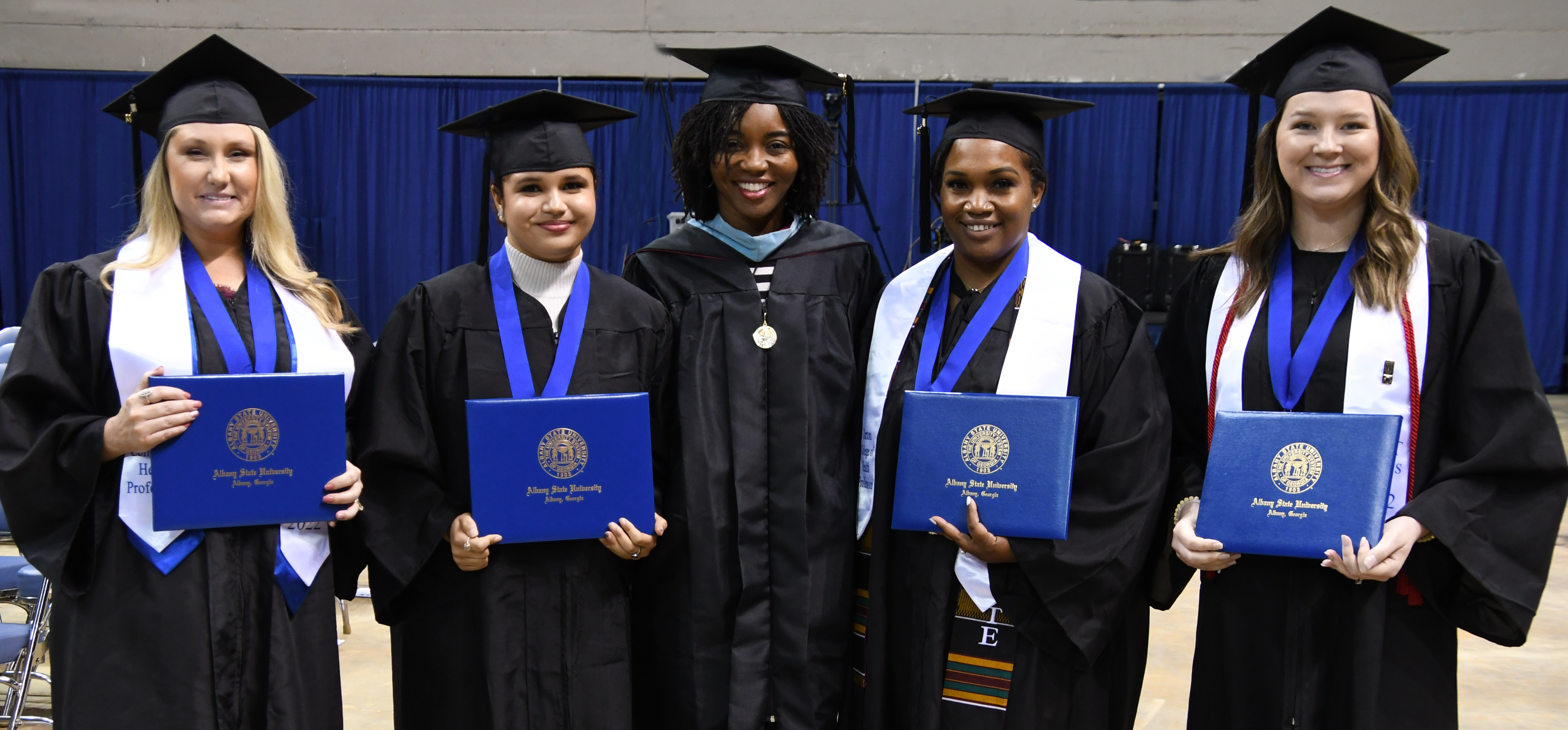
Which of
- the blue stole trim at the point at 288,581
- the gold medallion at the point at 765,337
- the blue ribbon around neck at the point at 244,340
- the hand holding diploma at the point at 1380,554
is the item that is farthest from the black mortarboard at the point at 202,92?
the hand holding diploma at the point at 1380,554

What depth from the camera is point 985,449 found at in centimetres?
198

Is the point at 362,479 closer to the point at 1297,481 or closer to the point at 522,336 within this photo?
the point at 522,336

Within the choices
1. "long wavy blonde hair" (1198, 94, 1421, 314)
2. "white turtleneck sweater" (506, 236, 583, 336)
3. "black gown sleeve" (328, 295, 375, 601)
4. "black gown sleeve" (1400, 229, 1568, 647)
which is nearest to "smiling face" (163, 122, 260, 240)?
"black gown sleeve" (328, 295, 375, 601)

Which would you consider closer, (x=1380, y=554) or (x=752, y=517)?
(x=1380, y=554)

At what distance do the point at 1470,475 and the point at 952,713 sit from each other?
3.52ft

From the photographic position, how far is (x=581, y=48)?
32.9 ft

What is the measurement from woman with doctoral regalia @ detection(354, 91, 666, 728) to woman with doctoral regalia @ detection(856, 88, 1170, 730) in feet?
1.81

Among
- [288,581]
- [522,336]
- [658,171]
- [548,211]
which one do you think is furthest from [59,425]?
[658,171]

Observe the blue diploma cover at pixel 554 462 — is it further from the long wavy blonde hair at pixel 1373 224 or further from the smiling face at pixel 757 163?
the long wavy blonde hair at pixel 1373 224

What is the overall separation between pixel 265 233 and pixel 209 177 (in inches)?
5.8

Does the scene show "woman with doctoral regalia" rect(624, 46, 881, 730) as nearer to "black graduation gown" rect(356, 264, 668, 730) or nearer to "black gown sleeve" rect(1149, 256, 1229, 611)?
"black graduation gown" rect(356, 264, 668, 730)

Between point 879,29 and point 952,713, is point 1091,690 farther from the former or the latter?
point 879,29

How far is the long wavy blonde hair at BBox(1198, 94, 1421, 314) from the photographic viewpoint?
1.91 m

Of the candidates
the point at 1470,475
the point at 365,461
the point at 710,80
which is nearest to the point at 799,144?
the point at 710,80
